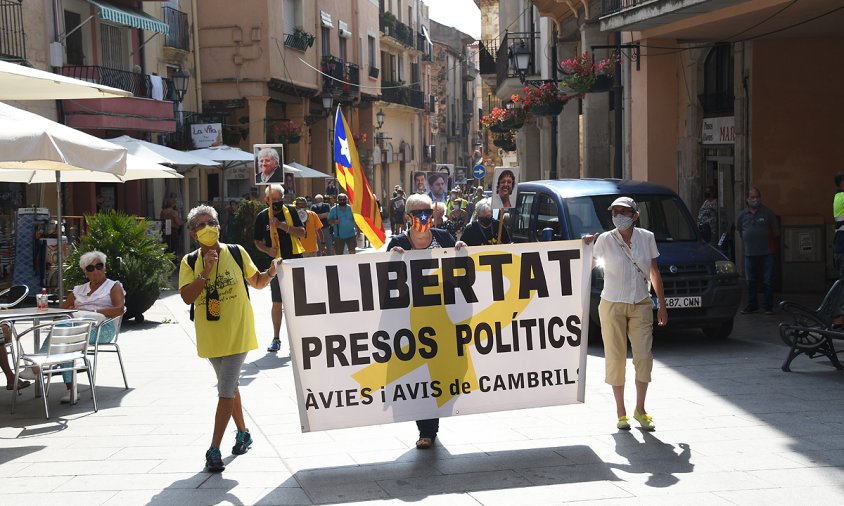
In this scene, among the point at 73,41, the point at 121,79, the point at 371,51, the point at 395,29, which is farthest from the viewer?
the point at 395,29

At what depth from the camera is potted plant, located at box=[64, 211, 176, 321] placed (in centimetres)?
1561

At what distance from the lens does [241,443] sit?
784 centimetres

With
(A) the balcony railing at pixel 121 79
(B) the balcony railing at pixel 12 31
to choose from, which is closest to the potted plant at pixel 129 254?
(B) the balcony railing at pixel 12 31

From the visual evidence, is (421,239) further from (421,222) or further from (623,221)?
(623,221)

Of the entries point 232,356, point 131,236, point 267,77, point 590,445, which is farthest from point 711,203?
point 267,77

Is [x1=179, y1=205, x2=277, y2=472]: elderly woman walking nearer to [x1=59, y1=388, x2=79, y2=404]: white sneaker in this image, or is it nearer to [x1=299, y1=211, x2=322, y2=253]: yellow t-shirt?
[x1=59, y1=388, x2=79, y2=404]: white sneaker

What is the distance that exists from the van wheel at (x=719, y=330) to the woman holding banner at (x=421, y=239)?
6019mm

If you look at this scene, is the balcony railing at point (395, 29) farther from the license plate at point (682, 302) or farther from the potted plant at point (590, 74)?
the license plate at point (682, 302)

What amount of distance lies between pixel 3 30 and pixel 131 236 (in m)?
8.62

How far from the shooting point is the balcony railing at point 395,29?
59.5 meters

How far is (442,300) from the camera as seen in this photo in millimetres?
7816

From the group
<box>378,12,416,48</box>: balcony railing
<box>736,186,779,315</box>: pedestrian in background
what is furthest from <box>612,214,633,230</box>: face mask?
<box>378,12,416,48</box>: balcony railing

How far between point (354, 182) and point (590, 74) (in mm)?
9672

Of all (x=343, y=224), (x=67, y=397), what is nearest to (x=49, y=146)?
(x=67, y=397)
